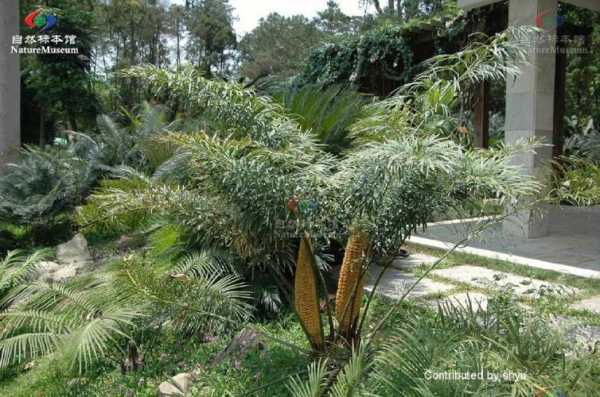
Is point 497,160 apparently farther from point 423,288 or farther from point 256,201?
point 423,288

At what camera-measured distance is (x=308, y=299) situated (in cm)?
240

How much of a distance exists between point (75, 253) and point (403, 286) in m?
3.90

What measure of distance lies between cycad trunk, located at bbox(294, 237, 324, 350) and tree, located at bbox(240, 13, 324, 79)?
2406 centimetres

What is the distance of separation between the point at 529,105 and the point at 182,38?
2552 cm

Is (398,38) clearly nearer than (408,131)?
No

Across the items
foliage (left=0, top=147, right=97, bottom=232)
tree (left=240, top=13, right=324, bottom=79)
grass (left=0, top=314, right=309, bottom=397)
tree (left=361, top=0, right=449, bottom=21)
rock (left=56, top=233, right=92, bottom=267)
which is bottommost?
grass (left=0, top=314, right=309, bottom=397)

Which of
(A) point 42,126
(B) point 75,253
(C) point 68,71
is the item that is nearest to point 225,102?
(B) point 75,253

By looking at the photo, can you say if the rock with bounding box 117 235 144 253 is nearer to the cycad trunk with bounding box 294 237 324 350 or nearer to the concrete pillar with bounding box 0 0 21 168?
the concrete pillar with bounding box 0 0 21 168

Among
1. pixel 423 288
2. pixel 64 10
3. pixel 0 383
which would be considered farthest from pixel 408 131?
pixel 64 10

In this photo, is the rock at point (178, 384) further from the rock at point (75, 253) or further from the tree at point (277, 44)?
the tree at point (277, 44)

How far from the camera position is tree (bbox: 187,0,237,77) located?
26219 millimetres

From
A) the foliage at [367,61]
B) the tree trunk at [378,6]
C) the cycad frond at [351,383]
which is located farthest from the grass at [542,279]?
the tree trunk at [378,6]

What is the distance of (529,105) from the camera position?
534cm

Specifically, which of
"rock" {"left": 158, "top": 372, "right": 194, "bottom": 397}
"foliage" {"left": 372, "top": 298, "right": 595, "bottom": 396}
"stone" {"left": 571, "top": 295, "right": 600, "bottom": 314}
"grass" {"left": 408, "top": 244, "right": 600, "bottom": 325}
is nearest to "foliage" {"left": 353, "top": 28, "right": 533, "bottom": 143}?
"foliage" {"left": 372, "top": 298, "right": 595, "bottom": 396}
